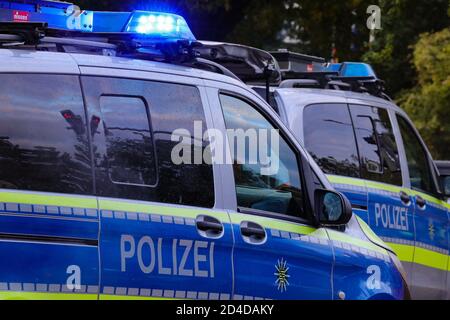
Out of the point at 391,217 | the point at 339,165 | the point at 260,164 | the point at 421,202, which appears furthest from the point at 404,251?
the point at 260,164

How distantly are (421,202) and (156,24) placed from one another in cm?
380

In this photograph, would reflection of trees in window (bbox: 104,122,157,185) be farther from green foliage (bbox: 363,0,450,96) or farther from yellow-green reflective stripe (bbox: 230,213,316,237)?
green foliage (bbox: 363,0,450,96)

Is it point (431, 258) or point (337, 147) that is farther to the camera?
point (431, 258)

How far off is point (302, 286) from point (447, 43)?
1413 centimetres

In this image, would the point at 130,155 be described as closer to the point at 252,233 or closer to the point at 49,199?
the point at 49,199

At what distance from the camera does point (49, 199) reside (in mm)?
3762

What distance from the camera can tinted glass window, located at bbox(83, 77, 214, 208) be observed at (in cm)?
408

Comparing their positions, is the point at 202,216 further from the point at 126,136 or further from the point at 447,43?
the point at 447,43

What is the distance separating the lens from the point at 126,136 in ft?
13.8

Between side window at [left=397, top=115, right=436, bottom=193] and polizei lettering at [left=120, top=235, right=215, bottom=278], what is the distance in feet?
13.6

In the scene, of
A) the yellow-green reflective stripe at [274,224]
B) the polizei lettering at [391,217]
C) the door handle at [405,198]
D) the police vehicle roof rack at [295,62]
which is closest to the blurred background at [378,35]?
the police vehicle roof rack at [295,62]

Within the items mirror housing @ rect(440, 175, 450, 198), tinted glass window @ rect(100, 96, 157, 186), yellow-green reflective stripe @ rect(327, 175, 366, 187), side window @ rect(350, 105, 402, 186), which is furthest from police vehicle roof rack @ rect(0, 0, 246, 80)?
mirror housing @ rect(440, 175, 450, 198)

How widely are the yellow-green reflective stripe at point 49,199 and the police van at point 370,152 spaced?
9.54 ft
